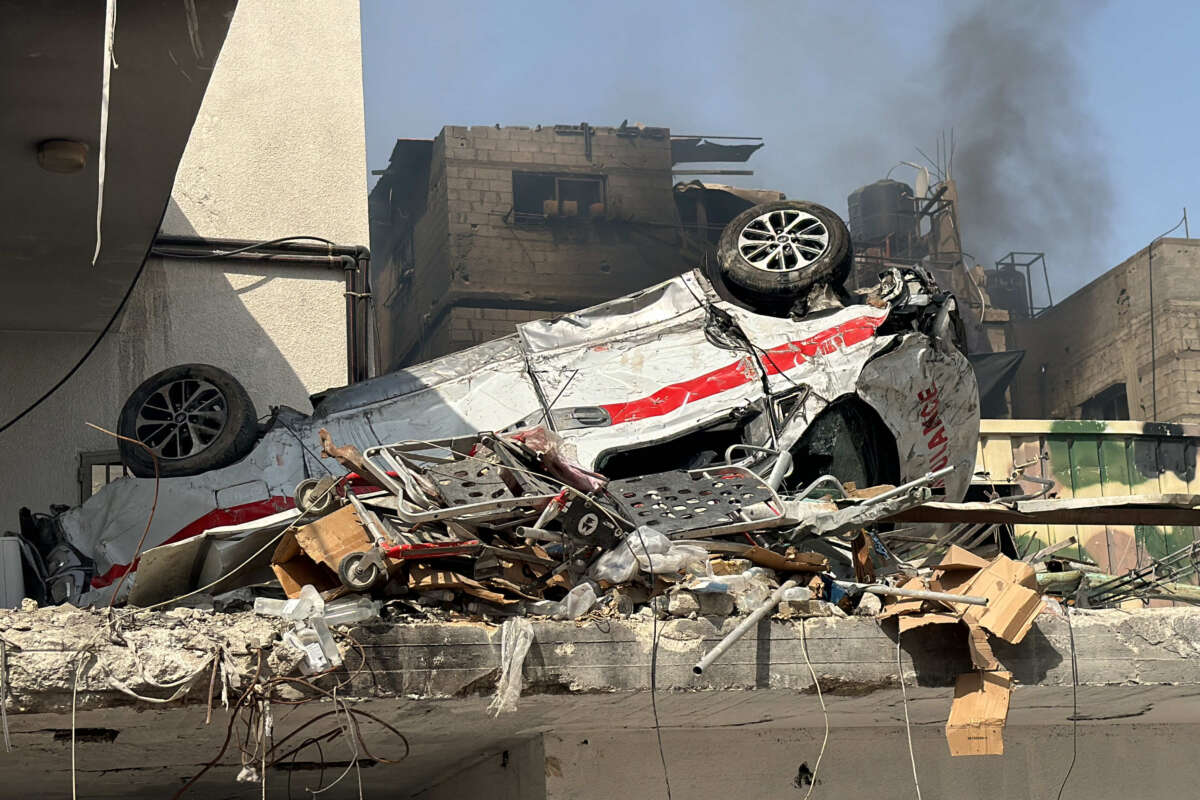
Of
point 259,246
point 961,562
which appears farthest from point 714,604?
point 259,246

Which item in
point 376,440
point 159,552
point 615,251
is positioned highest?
point 615,251

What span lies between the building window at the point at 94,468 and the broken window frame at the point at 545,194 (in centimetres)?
1840

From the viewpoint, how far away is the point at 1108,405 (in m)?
29.0

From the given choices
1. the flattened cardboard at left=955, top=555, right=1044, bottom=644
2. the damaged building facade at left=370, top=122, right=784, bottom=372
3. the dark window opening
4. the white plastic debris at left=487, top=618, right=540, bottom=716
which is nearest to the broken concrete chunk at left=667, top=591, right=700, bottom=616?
the white plastic debris at left=487, top=618, right=540, bottom=716

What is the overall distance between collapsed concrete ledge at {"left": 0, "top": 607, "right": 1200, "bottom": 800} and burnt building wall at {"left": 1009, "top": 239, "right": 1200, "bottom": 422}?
21902mm

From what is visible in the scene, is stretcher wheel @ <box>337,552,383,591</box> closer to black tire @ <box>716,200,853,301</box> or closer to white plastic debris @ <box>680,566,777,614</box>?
white plastic debris @ <box>680,566,777,614</box>

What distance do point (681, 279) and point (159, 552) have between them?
4629 millimetres

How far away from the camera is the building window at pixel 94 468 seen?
9.42 metres

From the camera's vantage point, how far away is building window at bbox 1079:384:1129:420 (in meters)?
28.3

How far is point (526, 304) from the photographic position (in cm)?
2698

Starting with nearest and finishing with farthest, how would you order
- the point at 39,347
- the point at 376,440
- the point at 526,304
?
1. the point at 376,440
2. the point at 39,347
3. the point at 526,304

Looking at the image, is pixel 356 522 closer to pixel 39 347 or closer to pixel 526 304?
pixel 39 347

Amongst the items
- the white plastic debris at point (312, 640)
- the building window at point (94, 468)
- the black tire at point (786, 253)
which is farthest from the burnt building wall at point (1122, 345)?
the white plastic debris at point (312, 640)

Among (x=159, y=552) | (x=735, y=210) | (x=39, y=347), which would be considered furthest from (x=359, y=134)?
(x=735, y=210)
